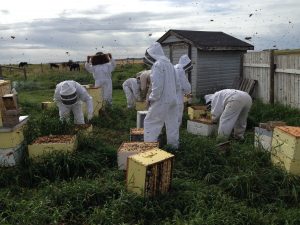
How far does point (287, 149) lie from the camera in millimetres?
5852

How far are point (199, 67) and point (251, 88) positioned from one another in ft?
7.25

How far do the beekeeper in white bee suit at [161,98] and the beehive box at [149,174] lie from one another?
1986 mm

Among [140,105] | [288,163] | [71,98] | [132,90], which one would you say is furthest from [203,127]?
[132,90]

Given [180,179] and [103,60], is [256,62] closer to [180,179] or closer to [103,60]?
[103,60]

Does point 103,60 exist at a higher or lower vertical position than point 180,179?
higher

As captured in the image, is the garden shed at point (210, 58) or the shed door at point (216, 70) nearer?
the garden shed at point (210, 58)

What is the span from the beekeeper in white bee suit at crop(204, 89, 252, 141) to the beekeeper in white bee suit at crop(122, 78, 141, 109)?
4.67 meters

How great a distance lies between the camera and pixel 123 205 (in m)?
4.74

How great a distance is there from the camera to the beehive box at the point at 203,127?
346 inches

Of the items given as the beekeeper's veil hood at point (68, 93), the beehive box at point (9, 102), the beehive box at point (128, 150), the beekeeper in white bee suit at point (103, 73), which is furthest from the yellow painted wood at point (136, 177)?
the beekeeper in white bee suit at point (103, 73)

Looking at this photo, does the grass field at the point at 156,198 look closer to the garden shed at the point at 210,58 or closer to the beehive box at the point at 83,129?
the beehive box at the point at 83,129

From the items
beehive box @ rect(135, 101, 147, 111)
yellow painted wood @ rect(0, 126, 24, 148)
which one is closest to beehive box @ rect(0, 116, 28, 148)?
yellow painted wood @ rect(0, 126, 24, 148)

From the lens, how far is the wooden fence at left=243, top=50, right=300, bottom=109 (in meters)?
10.8

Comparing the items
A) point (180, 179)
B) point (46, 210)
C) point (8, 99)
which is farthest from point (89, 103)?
point (46, 210)
